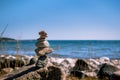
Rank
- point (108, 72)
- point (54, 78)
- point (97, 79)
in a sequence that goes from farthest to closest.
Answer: point (108, 72) < point (97, 79) < point (54, 78)

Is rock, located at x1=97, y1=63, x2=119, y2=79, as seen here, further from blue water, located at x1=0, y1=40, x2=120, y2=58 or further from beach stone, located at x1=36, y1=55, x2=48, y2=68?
beach stone, located at x1=36, y1=55, x2=48, y2=68

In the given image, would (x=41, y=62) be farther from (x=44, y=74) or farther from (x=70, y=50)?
(x=70, y=50)

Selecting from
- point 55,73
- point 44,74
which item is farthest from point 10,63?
point 55,73

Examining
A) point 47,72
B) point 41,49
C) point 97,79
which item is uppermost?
point 41,49

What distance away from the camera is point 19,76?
665 centimetres

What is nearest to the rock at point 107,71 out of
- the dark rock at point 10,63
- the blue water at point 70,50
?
the blue water at point 70,50

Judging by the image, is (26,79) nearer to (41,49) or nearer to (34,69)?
(34,69)

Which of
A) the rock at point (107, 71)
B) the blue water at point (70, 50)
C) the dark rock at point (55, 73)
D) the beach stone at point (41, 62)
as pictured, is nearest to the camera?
the dark rock at point (55, 73)

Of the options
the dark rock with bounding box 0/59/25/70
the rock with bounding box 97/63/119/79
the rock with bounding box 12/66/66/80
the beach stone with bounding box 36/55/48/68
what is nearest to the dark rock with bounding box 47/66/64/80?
the rock with bounding box 12/66/66/80

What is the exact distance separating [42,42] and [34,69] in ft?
A: 2.17

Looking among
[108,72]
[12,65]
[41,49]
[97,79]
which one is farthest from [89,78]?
[41,49]

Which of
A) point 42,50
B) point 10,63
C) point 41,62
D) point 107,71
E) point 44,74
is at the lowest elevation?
point 107,71

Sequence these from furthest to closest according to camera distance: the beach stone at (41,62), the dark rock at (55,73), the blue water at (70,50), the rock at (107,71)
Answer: the rock at (107,71) → the blue water at (70,50) → the beach stone at (41,62) → the dark rock at (55,73)

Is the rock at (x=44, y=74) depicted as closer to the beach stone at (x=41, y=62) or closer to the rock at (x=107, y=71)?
the beach stone at (x=41, y=62)
